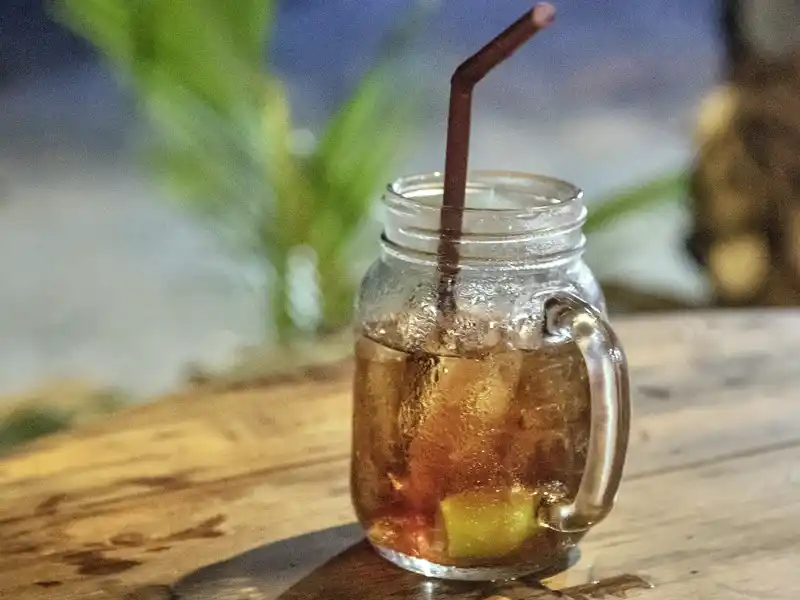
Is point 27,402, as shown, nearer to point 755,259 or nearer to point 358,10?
point 358,10

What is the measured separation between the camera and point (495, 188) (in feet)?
2.45

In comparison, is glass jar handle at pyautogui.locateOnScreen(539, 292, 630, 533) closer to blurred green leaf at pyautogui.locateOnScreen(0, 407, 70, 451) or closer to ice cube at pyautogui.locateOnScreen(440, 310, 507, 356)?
ice cube at pyautogui.locateOnScreen(440, 310, 507, 356)

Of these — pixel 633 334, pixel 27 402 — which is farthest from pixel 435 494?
pixel 27 402

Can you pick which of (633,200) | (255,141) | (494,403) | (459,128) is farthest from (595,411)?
(633,200)

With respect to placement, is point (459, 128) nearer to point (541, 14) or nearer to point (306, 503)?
point (541, 14)

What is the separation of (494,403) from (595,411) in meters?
0.06

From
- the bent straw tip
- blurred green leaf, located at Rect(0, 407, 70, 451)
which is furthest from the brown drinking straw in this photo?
Result: blurred green leaf, located at Rect(0, 407, 70, 451)

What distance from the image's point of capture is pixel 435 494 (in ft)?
2.07

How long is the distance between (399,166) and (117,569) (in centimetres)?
135

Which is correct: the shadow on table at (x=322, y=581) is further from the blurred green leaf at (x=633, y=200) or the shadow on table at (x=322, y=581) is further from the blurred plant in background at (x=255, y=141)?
the blurred green leaf at (x=633, y=200)

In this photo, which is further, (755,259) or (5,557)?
(755,259)

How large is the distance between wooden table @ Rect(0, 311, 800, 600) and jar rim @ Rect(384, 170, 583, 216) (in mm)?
249

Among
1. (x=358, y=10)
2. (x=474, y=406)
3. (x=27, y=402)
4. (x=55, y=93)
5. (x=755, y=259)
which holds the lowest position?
(x=27, y=402)

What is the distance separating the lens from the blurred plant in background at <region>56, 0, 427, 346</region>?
1.62 metres
